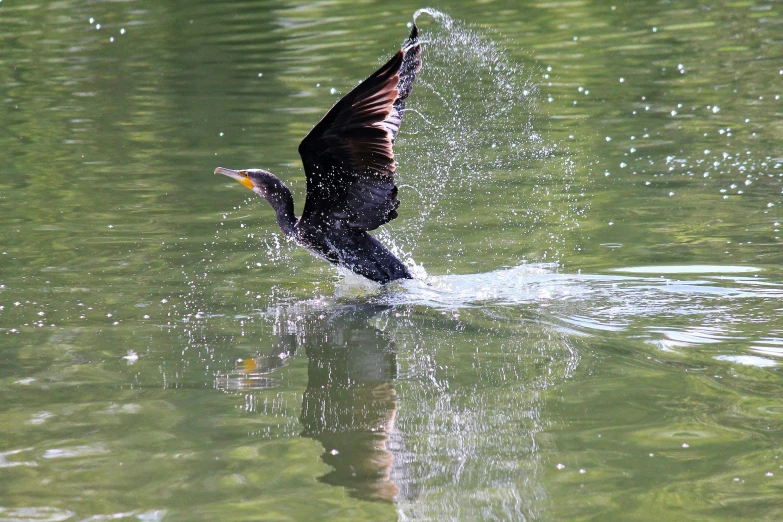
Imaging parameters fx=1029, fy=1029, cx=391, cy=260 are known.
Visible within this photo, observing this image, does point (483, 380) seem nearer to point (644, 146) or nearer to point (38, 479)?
point (38, 479)

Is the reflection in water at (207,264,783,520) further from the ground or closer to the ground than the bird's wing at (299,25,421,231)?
closer to the ground

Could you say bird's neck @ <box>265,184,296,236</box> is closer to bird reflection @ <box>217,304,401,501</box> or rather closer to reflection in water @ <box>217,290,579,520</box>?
reflection in water @ <box>217,290,579,520</box>

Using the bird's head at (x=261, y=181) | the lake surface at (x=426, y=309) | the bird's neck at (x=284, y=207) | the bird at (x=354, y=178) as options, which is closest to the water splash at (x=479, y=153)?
the lake surface at (x=426, y=309)

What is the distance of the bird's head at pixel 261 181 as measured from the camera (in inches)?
286

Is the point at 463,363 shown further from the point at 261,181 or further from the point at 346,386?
the point at 261,181

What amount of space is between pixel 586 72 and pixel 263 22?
25.0 ft

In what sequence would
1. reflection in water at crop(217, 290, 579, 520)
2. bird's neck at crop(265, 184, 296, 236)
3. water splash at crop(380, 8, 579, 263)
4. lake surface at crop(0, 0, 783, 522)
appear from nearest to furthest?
1. reflection in water at crop(217, 290, 579, 520)
2. lake surface at crop(0, 0, 783, 522)
3. bird's neck at crop(265, 184, 296, 236)
4. water splash at crop(380, 8, 579, 263)

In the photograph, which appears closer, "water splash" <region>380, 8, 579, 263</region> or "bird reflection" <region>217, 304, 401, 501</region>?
"bird reflection" <region>217, 304, 401, 501</region>

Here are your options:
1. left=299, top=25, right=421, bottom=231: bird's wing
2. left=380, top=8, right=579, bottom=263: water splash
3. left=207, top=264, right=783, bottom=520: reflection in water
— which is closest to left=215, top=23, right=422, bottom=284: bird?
left=299, top=25, right=421, bottom=231: bird's wing

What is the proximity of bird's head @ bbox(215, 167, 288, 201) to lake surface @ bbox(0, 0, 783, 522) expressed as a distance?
621 millimetres

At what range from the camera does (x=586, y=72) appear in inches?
551

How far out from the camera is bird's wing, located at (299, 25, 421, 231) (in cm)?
576

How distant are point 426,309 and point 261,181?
164cm

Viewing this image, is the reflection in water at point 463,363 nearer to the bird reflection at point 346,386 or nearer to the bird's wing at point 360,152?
the bird reflection at point 346,386
